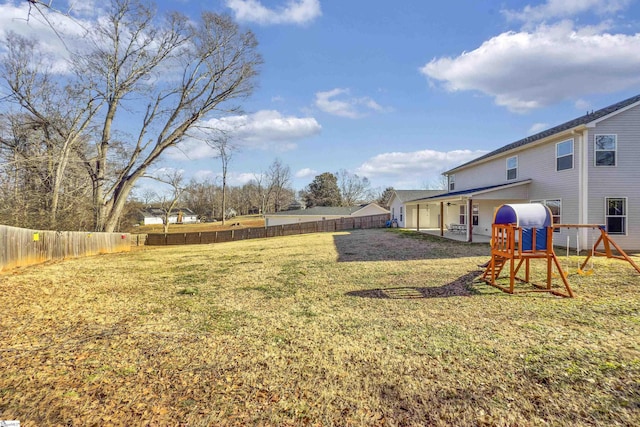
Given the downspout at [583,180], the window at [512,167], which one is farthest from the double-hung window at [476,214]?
the downspout at [583,180]

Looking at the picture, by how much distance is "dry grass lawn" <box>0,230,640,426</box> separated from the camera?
8.60 ft

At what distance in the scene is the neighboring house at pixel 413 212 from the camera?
2649 cm

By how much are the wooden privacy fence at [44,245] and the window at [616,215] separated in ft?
65.2

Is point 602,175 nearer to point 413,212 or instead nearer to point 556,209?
point 556,209

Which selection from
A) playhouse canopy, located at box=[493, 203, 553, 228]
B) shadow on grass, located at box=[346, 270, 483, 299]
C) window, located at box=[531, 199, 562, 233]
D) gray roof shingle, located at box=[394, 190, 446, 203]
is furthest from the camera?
gray roof shingle, located at box=[394, 190, 446, 203]

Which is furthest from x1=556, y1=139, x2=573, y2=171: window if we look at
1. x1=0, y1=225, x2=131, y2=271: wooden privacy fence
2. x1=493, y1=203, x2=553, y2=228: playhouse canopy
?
x1=0, y1=225, x2=131, y2=271: wooden privacy fence

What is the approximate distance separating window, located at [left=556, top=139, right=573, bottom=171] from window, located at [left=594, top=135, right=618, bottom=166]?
76 centimetres

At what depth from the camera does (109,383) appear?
304 centimetres

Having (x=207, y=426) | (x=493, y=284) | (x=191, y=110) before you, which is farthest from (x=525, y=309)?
(x=191, y=110)

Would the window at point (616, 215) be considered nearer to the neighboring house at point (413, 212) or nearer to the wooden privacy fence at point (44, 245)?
the neighboring house at point (413, 212)

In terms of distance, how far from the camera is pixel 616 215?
460 inches

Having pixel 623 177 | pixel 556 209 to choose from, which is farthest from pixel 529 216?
pixel 623 177

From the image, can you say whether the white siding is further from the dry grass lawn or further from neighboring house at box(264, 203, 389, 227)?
neighboring house at box(264, 203, 389, 227)

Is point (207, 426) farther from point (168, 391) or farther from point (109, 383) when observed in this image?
point (109, 383)
